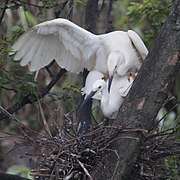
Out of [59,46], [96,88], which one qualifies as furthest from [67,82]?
[96,88]

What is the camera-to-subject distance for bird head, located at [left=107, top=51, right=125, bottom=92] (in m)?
4.34

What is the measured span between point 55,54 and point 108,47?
38cm

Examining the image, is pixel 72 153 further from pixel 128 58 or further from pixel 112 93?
pixel 128 58

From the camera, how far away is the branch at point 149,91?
3.36m

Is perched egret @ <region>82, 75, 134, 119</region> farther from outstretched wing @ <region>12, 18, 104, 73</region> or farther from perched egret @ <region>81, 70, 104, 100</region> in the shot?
outstretched wing @ <region>12, 18, 104, 73</region>

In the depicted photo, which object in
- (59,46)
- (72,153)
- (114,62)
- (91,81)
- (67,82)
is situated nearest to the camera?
(72,153)

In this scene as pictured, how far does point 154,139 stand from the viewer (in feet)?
12.3

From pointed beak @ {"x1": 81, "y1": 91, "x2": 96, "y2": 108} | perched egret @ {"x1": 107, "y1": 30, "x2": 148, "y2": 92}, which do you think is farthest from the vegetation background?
perched egret @ {"x1": 107, "y1": 30, "x2": 148, "y2": 92}

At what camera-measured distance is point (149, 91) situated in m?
3.38

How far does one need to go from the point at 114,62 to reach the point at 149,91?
38.2 inches

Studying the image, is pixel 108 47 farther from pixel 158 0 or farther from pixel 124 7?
pixel 124 7

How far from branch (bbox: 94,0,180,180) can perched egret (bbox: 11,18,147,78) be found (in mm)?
947

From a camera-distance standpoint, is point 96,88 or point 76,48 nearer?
point 96,88

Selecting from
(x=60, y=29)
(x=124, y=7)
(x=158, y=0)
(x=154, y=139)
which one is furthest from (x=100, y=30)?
(x=154, y=139)
